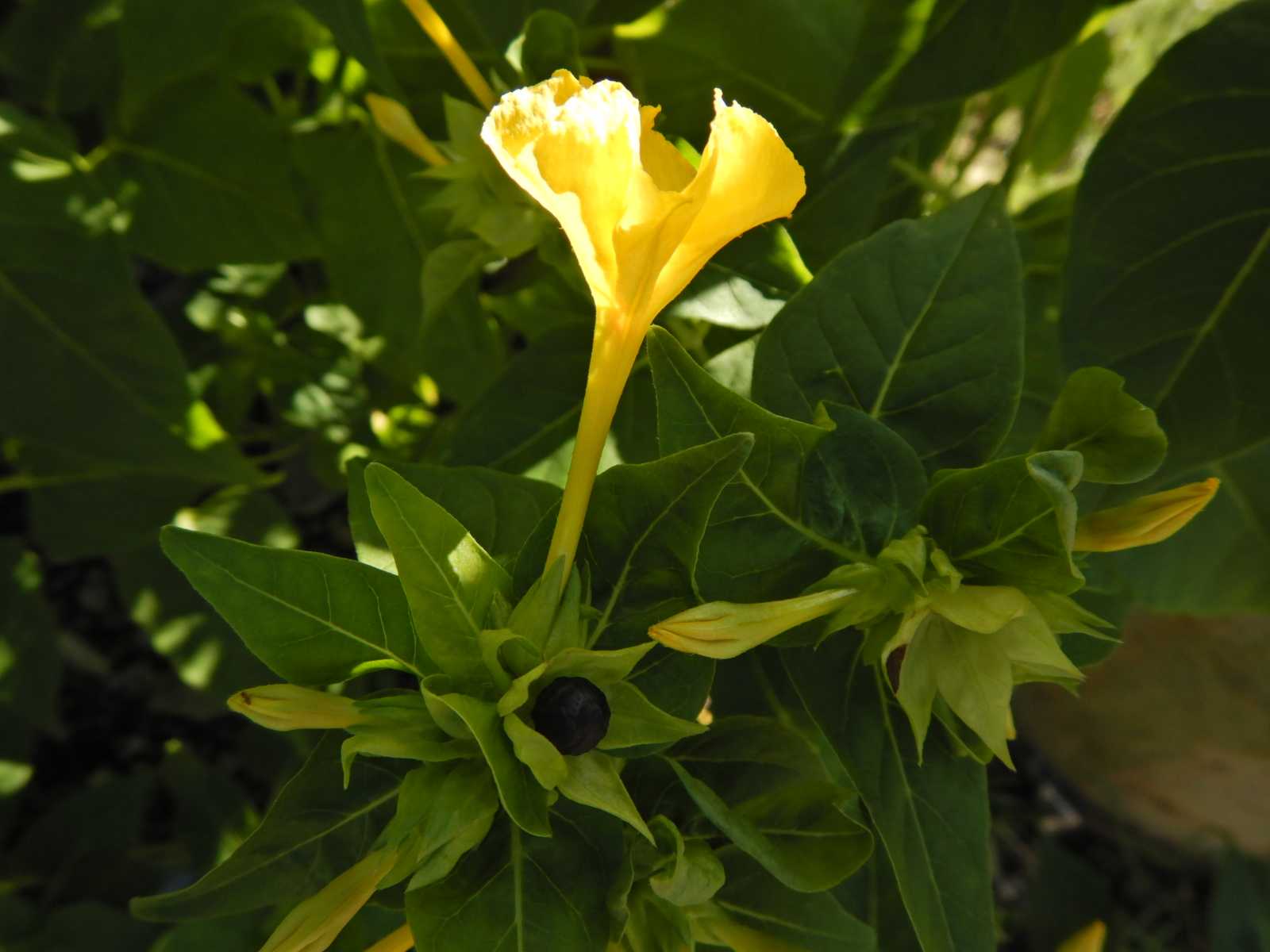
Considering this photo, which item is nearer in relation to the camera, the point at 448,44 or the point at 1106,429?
the point at 1106,429

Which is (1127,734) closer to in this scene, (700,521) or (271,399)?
(271,399)

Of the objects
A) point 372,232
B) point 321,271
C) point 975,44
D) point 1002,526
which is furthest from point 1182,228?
point 321,271

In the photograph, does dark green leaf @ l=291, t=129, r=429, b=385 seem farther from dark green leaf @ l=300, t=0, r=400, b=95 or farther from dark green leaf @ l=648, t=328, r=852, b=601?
dark green leaf @ l=648, t=328, r=852, b=601

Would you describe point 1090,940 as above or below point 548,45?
below

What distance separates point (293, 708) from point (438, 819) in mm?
57

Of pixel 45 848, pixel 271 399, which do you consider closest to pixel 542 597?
pixel 271 399

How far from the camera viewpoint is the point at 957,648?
14.7 inches

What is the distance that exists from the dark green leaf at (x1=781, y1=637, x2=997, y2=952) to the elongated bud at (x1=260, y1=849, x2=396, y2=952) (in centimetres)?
16

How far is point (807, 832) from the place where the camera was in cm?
42

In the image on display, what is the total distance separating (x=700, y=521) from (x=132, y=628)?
1120mm

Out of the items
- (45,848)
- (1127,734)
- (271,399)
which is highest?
(271,399)

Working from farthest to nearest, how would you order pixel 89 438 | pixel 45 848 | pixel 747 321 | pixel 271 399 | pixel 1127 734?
pixel 1127 734, pixel 45 848, pixel 271 399, pixel 89 438, pixel 747 321

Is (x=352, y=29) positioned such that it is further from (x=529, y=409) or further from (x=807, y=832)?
(x=807, y=832)

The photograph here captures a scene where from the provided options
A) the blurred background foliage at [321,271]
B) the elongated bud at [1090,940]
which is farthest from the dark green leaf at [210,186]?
the elongated bud at [1090,940]
